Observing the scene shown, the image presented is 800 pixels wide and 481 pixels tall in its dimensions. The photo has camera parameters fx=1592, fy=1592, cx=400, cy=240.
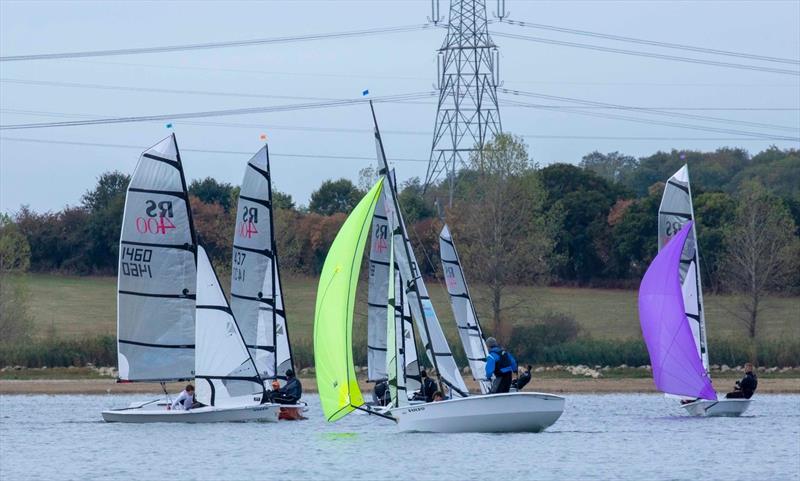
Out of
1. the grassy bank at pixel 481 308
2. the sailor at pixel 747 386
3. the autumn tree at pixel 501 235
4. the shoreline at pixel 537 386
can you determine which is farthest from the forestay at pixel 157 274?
the autumn tree at pixel 501 235

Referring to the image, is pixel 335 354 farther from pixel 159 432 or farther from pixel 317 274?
pixel 317 274

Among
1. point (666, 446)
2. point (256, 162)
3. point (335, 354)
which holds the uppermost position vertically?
point (256, 162)

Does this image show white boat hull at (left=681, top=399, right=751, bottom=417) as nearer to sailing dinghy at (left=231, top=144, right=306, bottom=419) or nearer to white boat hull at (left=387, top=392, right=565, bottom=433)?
white boat hull at (left=387, top=392, right=565, bottom=433)

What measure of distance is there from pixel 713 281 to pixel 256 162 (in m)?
42.1

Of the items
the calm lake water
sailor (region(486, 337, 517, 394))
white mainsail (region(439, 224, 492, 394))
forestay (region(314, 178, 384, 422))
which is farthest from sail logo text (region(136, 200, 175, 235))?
white mainsail (region(439, 224, 492, 394))

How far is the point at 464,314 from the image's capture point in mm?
43344

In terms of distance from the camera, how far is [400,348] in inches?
1289

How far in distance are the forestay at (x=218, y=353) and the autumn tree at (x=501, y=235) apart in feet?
80.2

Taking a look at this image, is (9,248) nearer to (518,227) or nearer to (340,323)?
(518,227)

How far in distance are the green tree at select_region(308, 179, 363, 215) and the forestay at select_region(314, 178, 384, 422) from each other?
66.2m

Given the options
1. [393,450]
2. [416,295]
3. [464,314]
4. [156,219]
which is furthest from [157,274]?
[464,314]

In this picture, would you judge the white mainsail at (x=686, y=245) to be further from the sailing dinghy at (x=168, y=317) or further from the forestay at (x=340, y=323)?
the forestay at (x=340, y=323)

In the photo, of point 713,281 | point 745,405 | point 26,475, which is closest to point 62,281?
point 713,281

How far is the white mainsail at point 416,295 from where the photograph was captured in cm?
3272
